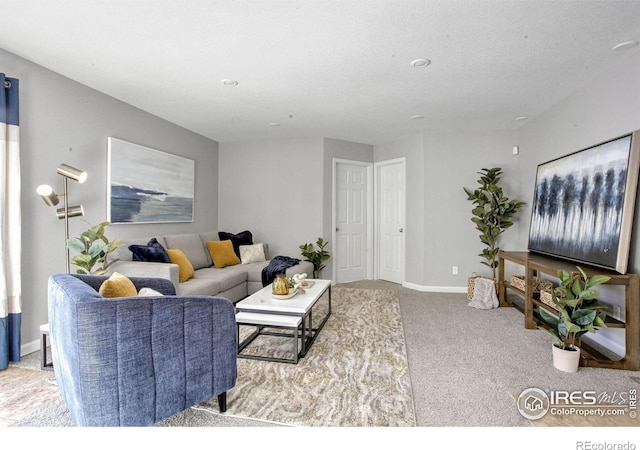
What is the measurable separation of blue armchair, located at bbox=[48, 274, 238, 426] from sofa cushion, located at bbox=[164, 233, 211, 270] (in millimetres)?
2377

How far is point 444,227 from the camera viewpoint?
4750 millimetres

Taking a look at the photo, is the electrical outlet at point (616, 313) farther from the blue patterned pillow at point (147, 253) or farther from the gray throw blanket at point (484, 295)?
the blue patterned pillow at point (147, 253)

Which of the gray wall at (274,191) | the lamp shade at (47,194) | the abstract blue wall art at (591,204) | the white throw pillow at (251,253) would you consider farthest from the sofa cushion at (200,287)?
the abstract blue wall art at (591,204)

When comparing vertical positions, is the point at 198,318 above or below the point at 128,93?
below

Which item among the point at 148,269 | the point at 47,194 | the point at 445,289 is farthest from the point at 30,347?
the point at 445,289

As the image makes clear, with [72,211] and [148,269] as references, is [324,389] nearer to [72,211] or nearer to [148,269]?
[148,269]

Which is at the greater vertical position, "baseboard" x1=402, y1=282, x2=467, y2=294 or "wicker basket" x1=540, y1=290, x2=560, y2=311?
"wicker basket" x1=540, y1=290, x2=560, y2=311

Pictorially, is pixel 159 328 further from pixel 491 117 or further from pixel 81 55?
pixel 491 117

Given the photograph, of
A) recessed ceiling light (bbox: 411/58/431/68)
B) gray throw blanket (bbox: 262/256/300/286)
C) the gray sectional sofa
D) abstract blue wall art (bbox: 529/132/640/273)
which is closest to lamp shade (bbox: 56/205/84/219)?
the gray sectional sofa

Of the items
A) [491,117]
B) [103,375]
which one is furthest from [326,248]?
[103,375]

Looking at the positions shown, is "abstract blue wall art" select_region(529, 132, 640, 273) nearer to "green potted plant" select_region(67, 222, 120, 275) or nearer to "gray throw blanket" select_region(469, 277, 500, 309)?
"gray throw blanket" select_region(469, 277, 500, 309)

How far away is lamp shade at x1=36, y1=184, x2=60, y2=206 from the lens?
8.09 ft

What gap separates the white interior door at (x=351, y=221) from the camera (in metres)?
5.32

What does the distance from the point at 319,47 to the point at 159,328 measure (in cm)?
214
